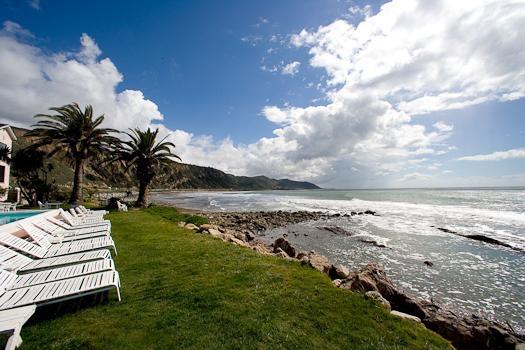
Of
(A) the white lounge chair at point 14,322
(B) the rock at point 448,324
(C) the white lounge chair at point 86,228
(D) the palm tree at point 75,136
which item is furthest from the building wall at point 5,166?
(B) the rock at point 448,324

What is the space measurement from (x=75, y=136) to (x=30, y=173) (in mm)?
6786

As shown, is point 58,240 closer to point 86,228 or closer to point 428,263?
point 86,228

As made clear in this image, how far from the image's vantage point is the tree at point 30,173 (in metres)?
23.4

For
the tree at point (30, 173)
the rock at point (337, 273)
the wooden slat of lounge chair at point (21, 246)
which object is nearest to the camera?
the wooden slat of lounge chair at point (21, 246)

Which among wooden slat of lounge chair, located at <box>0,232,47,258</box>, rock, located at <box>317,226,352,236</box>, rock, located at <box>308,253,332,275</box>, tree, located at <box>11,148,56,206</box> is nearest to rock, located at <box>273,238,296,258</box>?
rock, located at <box>308,253,332,275</box>

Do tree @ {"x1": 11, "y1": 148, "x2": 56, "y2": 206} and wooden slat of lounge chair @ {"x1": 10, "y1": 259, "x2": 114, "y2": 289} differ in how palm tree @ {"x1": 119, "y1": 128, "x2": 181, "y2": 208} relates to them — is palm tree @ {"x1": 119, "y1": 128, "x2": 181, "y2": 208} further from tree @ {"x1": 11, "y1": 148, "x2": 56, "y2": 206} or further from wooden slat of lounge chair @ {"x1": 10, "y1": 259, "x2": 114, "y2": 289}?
wooden slat of lounge chair @ {"x1": 10, "y1": 259, "x2": 114, "y2": 289}

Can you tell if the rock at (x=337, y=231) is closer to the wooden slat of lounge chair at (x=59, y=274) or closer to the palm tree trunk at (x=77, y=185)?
the wooden slat of lounge chair at (x=59, y=274)

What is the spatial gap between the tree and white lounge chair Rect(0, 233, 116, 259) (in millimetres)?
20578

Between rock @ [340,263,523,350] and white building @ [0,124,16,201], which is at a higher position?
white building @ [0,124,16,201]

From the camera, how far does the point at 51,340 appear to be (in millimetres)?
4137

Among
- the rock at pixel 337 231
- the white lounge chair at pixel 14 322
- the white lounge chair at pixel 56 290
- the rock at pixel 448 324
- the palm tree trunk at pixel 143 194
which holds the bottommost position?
the rock at pixel 337 231

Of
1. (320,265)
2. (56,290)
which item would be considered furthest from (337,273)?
(56,290)

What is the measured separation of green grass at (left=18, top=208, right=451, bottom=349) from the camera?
4.14 m

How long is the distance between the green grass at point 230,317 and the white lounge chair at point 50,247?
53.4 inches
